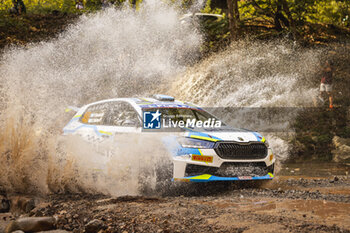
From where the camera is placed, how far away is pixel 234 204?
17.8ft

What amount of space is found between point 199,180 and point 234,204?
856 mm

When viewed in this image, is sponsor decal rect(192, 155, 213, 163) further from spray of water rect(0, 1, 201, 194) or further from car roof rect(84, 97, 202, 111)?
spray of water rect(0, 1, 201, 194)

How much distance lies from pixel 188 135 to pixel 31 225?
8.60ft

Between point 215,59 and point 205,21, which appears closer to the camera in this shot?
point 215,59

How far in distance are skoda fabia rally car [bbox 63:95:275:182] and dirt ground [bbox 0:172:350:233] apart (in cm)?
31

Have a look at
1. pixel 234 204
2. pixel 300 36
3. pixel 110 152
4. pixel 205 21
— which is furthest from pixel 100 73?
pixel 234 204

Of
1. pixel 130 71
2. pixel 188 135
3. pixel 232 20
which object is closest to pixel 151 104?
pixel 188 135

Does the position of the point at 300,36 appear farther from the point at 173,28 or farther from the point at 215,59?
the point at 173,28

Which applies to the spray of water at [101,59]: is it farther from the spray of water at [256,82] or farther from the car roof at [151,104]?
the car roof at [151,104]

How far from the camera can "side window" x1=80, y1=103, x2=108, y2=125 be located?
7688 millimetres

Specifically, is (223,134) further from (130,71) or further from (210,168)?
(130,71)

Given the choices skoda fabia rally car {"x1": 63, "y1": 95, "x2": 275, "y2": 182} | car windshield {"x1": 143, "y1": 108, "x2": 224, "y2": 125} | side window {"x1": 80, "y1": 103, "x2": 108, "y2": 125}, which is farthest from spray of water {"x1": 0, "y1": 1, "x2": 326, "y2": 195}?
car windshield {"x1": 143, "y1": 108, "x2": 224, "y2": 125}

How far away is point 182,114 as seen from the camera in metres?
7.38

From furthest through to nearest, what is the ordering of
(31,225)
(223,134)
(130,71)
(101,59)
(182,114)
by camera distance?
(101,59)
(130,71)
(182,114)
(223,134)
(31,225)
